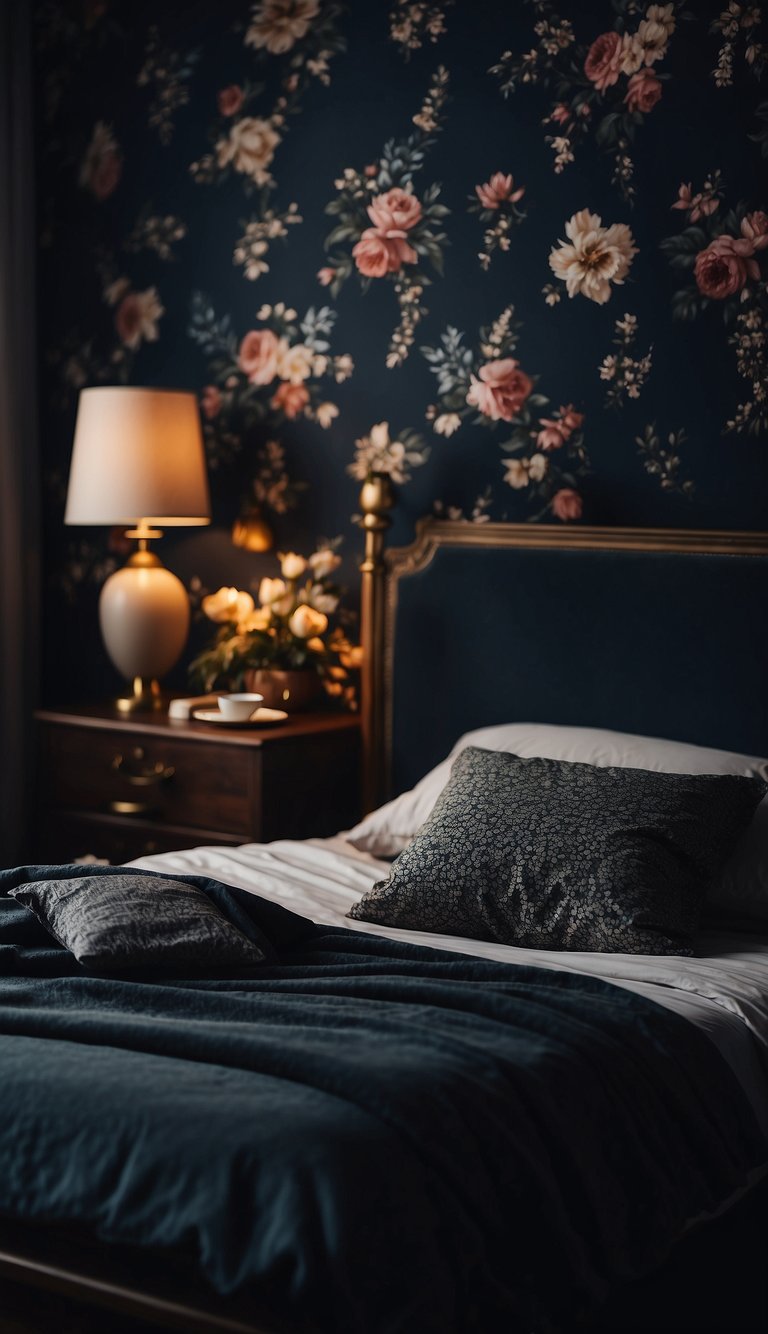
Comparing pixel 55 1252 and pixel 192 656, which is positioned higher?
pixel 192 656

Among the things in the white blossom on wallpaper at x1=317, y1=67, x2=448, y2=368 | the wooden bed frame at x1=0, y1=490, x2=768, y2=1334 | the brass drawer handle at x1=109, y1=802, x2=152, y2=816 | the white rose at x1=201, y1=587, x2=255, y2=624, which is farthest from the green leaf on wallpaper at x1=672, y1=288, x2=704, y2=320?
the brass drawer handle at x1=109, y1=802, x2=152, y2=816

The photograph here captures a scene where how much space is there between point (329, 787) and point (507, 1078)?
1.77 meters

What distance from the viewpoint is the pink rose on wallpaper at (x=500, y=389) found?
10.8 ft

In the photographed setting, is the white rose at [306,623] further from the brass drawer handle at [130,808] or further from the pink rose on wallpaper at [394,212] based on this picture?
the pink rose on wallpaper at [394,212]

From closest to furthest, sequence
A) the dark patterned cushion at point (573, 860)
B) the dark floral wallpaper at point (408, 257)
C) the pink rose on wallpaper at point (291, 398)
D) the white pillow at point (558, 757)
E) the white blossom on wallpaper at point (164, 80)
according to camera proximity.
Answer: the dark patterned cushion at point (573, 860), the white pillow at point (558, 757), the dark floral wallpaper at point (408, 257), the pink rose on wallpaper at point (291, 398), the white blossom on wallpaper at point (164, 80)

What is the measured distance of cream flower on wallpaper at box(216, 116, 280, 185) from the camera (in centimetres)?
364

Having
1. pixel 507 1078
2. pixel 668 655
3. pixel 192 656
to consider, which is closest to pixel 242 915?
pixel 507 1078

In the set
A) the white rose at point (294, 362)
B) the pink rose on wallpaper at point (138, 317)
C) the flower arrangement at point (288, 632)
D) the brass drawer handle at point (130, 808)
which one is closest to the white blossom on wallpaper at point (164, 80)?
the pink rose on wallpaper at point (138, 317)

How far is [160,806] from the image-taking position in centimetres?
339

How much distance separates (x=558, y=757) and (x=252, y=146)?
5.87 feet

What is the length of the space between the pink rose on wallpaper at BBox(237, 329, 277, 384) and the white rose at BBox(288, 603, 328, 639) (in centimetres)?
62

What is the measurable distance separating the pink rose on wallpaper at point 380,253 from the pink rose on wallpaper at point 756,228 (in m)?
0.80

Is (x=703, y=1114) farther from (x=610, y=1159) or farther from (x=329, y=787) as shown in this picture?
(x=329, y=787)

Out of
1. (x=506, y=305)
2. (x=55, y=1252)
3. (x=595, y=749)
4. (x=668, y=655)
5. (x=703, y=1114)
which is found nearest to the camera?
(x=55, y=1252)
